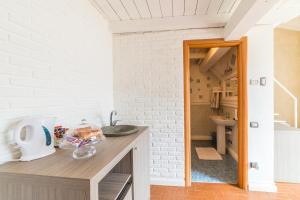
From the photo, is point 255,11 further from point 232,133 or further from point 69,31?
point 232,133

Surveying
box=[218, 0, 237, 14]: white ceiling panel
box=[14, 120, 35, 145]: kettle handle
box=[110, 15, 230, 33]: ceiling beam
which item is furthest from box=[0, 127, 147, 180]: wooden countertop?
box=[218, 0, 237, 14]: white ceiling panel

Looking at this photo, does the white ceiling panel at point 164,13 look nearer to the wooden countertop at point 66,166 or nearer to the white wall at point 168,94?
the white wall at point 168,94

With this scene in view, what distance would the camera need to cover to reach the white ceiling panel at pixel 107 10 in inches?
72.5

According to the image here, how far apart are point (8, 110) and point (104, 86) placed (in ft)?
4.21

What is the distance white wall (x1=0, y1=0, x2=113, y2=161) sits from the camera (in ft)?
3.13

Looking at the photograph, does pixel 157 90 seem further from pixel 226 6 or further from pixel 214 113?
pixel 214 113

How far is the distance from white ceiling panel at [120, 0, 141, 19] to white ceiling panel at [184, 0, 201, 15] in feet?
1.95

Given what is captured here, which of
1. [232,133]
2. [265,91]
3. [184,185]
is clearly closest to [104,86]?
[184,185]

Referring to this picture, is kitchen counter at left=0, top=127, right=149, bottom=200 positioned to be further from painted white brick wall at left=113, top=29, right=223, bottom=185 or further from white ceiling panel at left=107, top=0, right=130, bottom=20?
white ceiling panel at left=107, top=0, right=130, bottom=20

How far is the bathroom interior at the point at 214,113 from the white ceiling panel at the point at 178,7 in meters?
1.21

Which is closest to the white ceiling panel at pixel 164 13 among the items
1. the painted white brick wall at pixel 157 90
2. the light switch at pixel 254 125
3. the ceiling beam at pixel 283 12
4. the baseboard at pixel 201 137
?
the painted white brick wall at pixel 157 90

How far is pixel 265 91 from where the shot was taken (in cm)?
218

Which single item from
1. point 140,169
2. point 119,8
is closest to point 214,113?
point 140,169

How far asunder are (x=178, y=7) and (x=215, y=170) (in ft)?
Answer: 8.34
